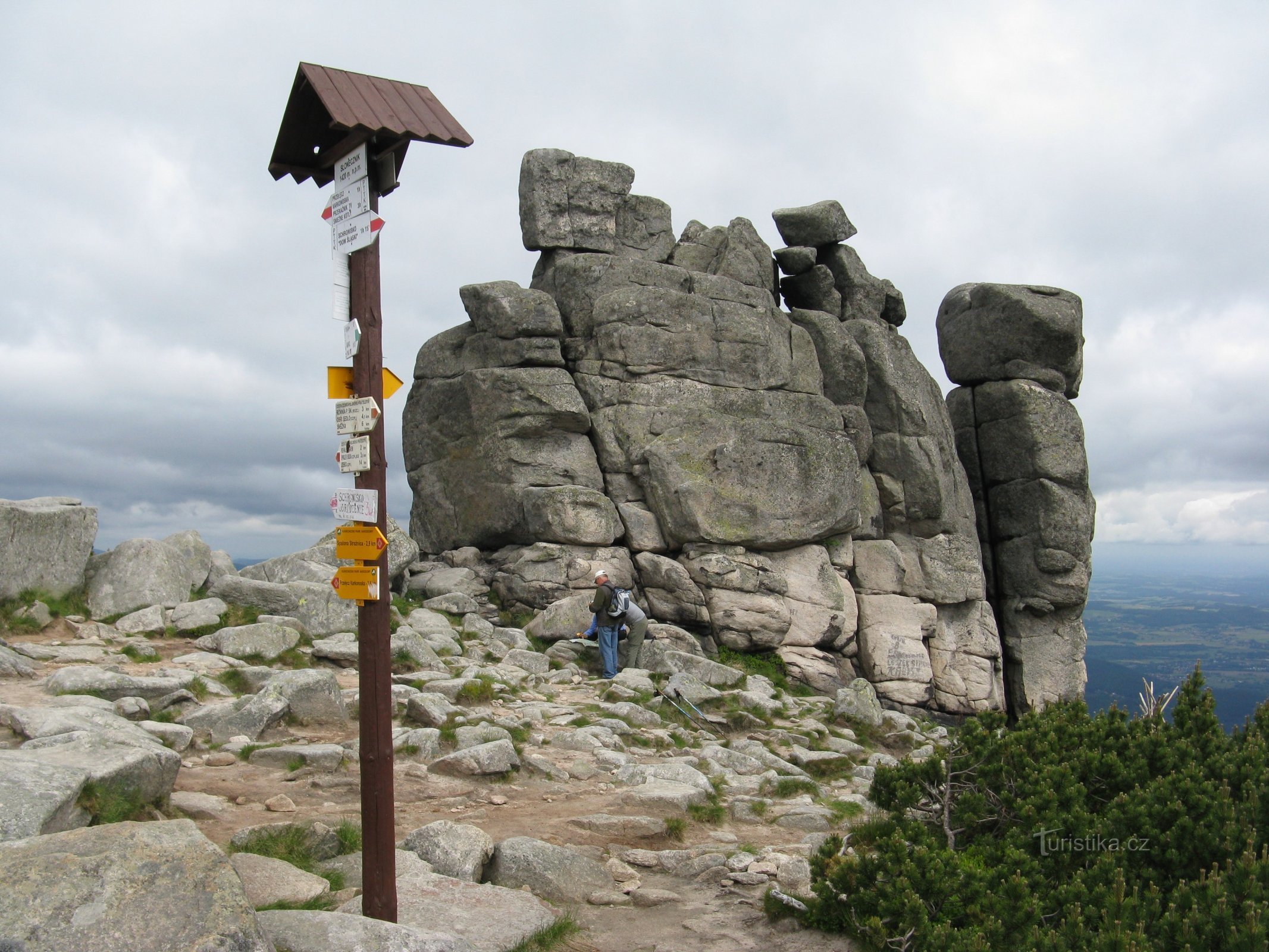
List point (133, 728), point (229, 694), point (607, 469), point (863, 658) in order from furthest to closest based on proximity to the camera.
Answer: point (863, 658), point (607, 469), point (229, 694), point (133, 728)

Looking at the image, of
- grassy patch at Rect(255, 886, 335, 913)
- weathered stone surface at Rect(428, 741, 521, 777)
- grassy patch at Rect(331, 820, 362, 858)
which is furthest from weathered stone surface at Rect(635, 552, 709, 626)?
grassy patch at Rect(255, 886, 335, 913)

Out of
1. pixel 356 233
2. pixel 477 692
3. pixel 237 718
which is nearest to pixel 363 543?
pixel 356 233

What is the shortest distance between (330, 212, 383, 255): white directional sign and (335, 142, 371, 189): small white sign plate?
421 mm

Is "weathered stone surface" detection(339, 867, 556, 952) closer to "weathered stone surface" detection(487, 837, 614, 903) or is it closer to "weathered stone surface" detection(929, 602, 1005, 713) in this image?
"weathered stone surface" detection(487, 837, 614, 903)

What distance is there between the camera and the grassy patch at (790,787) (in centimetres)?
1627

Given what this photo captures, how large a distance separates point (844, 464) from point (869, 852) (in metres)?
22.8

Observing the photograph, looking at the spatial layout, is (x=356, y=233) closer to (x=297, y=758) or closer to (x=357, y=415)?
(x=357, y=415)

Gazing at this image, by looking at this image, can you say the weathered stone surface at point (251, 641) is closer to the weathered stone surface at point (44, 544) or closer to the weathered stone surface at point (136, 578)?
the weathered stone surface at point (136, 578)

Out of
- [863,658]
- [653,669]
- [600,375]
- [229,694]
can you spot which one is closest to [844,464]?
[863,658]

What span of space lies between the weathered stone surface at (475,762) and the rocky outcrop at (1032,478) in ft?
101

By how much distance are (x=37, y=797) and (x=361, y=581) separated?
3436 millimetres

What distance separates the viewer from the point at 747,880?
11.4 meters

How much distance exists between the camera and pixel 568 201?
112 ft

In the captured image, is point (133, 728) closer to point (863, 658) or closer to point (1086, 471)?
point (863, 658)
